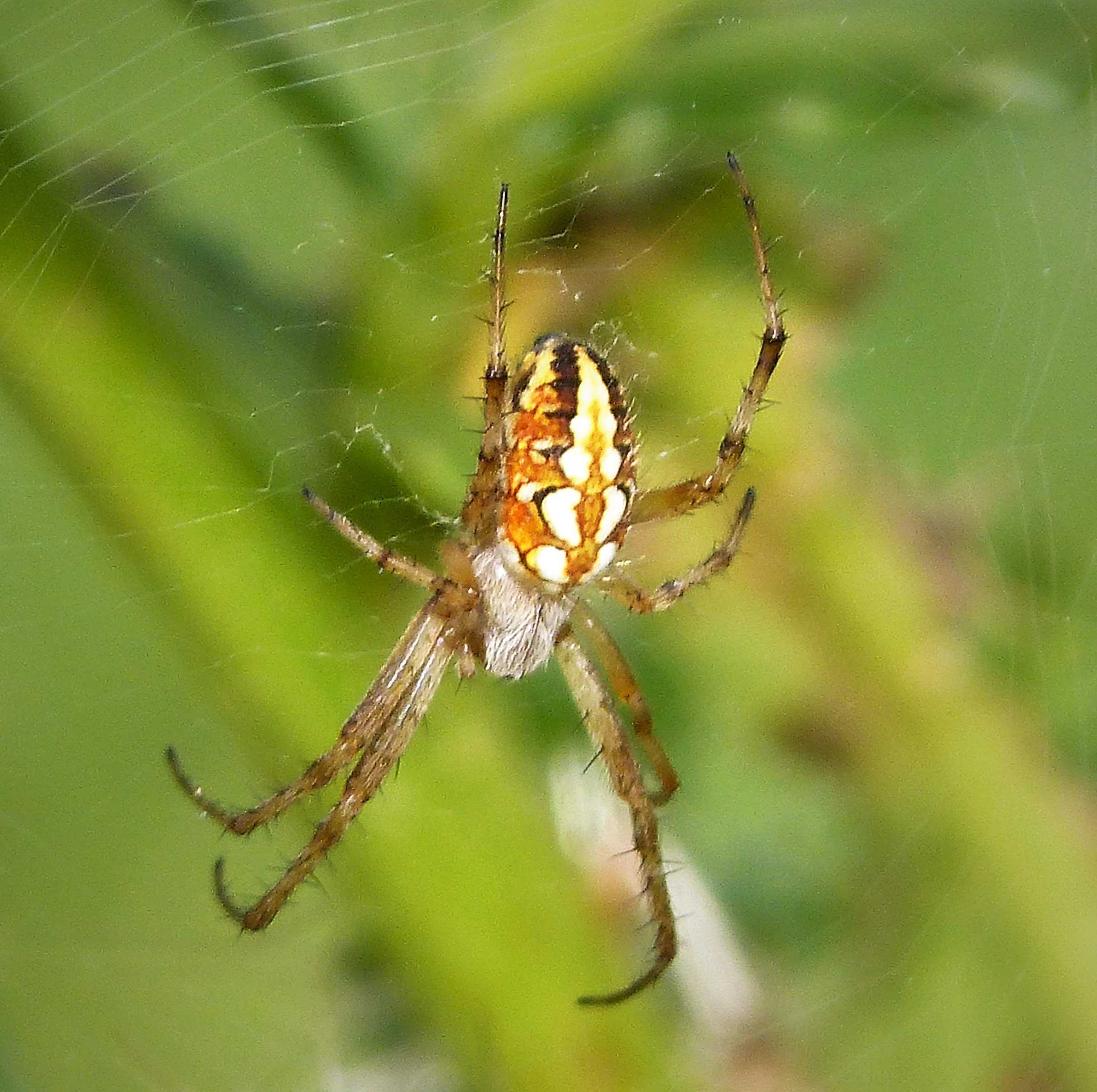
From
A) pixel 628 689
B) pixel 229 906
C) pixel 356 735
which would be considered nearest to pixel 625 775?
pixel 628 689

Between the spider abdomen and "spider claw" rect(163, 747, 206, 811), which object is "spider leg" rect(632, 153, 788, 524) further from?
"spider claw" rect(163, 747, 206, 811)

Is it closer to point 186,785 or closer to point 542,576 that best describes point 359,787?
point 186,785

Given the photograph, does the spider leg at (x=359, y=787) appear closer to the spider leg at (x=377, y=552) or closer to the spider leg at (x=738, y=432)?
the spider leg at (x=377, y=552)

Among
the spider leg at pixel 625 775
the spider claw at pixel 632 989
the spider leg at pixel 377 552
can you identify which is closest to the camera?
the spider leg at pixel 377 552

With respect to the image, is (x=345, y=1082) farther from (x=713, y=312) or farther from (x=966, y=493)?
(x=966, y=493)

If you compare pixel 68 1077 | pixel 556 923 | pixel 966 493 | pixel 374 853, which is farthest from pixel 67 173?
pixel 966 493

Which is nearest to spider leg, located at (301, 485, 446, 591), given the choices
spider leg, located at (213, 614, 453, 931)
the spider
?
the spider

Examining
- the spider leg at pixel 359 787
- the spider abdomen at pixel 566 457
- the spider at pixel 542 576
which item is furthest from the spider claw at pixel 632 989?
the spider abdomen at pixel 566 457

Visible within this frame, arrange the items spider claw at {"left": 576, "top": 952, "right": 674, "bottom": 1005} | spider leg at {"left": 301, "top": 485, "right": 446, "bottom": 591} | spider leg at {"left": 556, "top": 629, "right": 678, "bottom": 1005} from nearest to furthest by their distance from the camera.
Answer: spider leg at {"left": 301, "top": 485, "right": 446, "bottom": 591}, spider claw at {"left": 576, "top": 952, "right": 674, "bottom": 1005}, spider leg at {"left": 556, "top": 629, "right": 678, "bottom": 1005}
